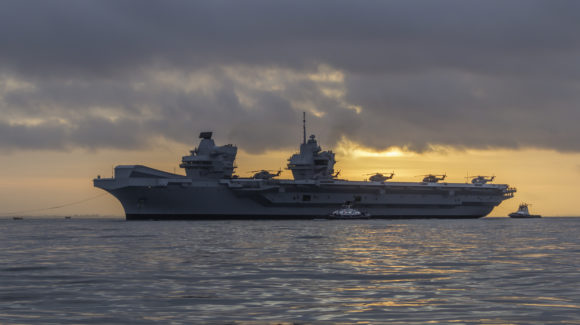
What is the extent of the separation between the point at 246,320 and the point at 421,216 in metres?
88.7

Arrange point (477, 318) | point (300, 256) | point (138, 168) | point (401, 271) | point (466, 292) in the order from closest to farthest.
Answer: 1. point (477, 318)
2. point (466, 292)
3. point (401, 271)
4. point (300, 256)
5. point (138, 168)

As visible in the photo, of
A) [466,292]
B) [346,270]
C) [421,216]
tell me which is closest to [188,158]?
[421,216]

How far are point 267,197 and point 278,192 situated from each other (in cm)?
159

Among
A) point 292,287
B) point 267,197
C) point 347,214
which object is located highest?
point 267,197

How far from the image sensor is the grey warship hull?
8094 centimetres

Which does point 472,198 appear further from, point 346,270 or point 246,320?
point 246,320

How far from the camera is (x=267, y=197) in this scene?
8519 centimetres

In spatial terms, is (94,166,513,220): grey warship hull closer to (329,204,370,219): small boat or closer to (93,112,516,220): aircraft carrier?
(93,112,516,220): aircraft carrier

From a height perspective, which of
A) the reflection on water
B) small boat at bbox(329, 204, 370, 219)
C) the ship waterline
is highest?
the ship waterline

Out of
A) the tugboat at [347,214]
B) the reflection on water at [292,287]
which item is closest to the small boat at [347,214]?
the tugboat at [347,214]

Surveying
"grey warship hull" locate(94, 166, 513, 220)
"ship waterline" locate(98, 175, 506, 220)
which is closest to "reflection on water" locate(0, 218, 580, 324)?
"grey warship hull" locate(94, 166, 513, 220)

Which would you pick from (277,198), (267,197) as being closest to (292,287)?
(267,197)

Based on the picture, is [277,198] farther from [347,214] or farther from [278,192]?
[347,214]

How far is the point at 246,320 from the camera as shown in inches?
446
